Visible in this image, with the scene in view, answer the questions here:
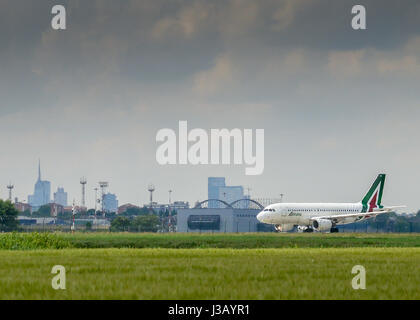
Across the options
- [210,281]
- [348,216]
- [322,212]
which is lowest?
[348,216]

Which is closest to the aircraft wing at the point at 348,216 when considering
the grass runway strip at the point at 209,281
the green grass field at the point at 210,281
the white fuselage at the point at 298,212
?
the white fuselage at the point at 298,212

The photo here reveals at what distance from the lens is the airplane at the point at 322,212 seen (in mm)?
150500

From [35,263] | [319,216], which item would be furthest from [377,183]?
[35,263]

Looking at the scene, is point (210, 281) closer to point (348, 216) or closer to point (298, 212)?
point (298, 212)

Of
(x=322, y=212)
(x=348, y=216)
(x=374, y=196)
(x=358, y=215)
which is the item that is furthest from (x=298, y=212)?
(x=374, y=196)

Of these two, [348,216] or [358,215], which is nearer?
[348,216]

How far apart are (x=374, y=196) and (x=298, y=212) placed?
68.5 feet

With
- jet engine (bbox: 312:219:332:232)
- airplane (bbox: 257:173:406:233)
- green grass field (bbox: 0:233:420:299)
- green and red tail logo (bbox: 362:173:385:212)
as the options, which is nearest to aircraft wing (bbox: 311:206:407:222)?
airplane (bbox: 257:173:406:233)

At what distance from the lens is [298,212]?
5955 inches

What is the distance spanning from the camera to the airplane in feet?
494

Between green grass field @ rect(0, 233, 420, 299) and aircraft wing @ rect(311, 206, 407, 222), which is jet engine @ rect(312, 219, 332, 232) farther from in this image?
green grass field @ rect(0, 233, 420, 299)

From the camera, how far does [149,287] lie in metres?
26.4
